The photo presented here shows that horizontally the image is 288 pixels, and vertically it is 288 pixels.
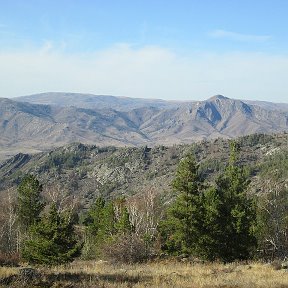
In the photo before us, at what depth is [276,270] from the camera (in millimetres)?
20969

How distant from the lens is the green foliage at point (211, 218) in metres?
33.3

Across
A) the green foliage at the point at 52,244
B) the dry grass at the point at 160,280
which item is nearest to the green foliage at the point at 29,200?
the green foliage at the point at 52,244

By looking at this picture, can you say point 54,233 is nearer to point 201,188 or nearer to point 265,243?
point 201,188

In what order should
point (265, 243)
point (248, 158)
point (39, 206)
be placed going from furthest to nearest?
point (248, 158)
point (39, 206)
point (265, 243)

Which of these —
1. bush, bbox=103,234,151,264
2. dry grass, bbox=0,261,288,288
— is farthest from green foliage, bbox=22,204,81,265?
dry grass, bbox=0,261,288,288

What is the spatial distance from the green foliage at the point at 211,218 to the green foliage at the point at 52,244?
29.3 feet

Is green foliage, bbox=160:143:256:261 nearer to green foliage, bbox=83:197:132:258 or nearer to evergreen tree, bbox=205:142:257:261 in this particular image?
evergreen tree, bbox=205:142:257:261

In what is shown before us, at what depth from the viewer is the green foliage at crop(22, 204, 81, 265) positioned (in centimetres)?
3312

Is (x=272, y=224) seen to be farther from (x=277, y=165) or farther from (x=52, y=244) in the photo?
(x=277, y=165)

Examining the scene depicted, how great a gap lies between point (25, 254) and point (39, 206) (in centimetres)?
1822

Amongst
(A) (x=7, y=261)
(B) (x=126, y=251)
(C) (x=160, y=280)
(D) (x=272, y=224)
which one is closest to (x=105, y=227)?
(D) (x=272, y=224)

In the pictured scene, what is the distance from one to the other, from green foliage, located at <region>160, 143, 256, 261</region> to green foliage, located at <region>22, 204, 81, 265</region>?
29.3ft

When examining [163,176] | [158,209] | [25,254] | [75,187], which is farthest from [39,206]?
[75,187]

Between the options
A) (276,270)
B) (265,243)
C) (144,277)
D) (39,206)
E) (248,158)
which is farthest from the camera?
(248,158)
